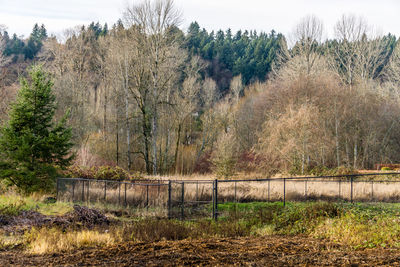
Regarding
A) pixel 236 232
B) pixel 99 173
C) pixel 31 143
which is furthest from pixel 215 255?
pixel 99 173

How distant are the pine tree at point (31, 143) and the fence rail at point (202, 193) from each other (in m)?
1.78

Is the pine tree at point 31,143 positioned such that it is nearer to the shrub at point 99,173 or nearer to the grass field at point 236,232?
the shrub at point 99,173

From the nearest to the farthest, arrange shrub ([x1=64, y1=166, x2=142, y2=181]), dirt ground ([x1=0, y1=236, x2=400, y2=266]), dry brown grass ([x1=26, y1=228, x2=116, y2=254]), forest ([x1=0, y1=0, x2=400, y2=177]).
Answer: dirt ground ([x1=0, y1=236, x2=400, y2=266]), dry brown grass ([x1=26, y1=228, x2=116, y2=254]), shrub ([x1=64, y1=166, x2=142, y2=181]), forest ([x1=0, y1=0, x2=400, y2=177])

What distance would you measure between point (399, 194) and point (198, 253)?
1636 centimetres

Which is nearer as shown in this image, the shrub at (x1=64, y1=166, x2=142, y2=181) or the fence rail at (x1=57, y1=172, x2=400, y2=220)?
the fence rail at (x1=57, y1=172, x2=400, y2=220)

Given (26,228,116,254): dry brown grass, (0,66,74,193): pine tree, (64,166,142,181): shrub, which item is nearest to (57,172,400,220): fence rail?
(0,66,74,193): pine tree

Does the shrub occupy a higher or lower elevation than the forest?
lower

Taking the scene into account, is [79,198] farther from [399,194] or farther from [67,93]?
[67,93]

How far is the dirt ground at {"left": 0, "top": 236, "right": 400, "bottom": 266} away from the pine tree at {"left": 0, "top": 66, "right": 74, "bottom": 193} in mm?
11327

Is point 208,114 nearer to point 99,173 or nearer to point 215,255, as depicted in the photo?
point 99,173

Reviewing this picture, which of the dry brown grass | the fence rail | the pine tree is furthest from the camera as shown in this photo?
the pine tree

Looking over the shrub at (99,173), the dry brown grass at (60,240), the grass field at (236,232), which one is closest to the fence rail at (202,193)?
the shrub at (99,173)

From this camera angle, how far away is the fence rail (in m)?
16.4

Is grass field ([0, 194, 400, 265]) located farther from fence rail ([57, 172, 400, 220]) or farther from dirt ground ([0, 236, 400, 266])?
fence rail ([57, 172, 400, 220])
